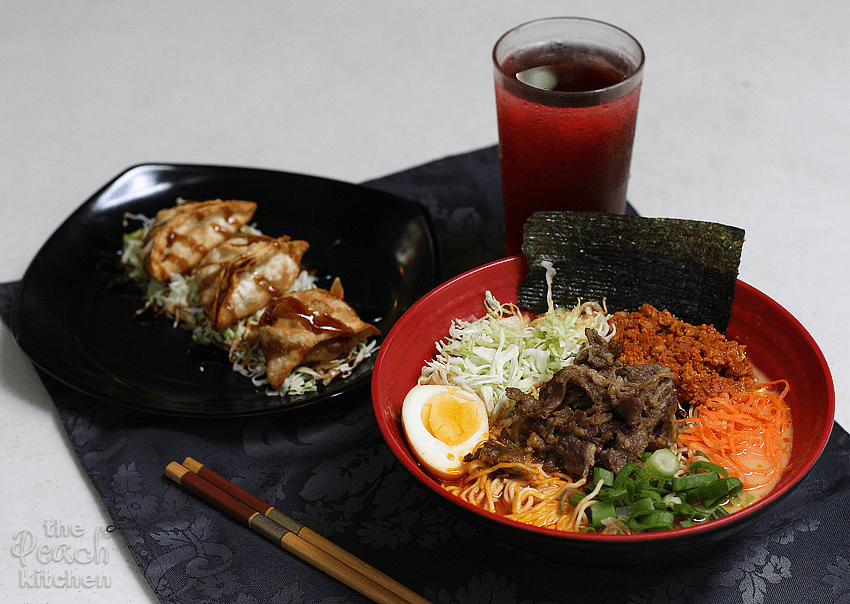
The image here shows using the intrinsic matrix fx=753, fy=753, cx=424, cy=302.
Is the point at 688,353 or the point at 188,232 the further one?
the point at 188,232

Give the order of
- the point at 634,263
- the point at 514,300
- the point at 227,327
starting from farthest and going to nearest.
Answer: the point at 227,327 < the point at 514,300 < the point at 634,263

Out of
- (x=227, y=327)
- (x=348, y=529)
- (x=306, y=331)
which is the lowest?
(x=348, y=529)

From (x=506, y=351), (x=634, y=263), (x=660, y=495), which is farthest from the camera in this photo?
(x=634, y=263)

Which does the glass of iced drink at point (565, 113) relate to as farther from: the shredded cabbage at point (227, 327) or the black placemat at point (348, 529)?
the black placemat at point (348, 529)

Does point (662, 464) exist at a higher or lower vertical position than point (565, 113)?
lower

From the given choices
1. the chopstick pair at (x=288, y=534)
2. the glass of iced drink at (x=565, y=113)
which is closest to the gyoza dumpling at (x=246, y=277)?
the chopstick pair at (x=288, y=534)

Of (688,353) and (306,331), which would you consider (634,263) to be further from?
(306,331)

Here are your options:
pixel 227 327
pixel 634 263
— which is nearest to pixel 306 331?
pixel 227 327
